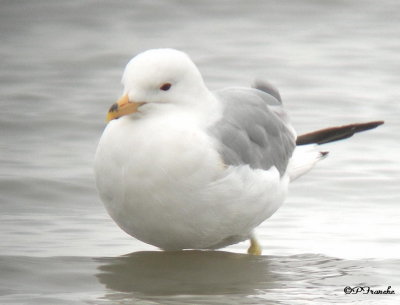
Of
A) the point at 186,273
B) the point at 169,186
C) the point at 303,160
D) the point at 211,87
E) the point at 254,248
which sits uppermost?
the point at 169,186

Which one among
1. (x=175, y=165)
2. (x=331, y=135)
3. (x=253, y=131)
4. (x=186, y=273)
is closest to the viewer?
(x=175, y=165)

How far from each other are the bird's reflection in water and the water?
1 centimetres

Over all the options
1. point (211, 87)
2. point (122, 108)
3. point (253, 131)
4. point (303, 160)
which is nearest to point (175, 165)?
point (122, 108)

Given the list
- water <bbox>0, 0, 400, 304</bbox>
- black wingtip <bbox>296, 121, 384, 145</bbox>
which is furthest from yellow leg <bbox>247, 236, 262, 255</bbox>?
black wingtip <bbox>296, 121, 384, 145</bbox>

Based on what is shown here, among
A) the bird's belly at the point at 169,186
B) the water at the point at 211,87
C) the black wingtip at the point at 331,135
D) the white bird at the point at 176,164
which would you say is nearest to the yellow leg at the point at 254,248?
the water at the point at 211,87

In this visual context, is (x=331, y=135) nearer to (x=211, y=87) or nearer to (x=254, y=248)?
(x=254, y=248)

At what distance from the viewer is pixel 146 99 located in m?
4.90

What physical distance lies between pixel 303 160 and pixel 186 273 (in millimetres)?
1395

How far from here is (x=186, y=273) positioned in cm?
508

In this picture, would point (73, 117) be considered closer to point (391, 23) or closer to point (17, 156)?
point (17, 156)

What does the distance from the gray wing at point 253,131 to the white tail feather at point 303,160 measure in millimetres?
70

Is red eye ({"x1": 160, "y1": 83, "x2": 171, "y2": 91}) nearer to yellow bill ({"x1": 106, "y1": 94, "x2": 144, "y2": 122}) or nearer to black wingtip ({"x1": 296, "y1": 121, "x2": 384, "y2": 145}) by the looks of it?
yellow bill ({"x1": 106, "y1": 94, "x2": 144, "y2": 122})

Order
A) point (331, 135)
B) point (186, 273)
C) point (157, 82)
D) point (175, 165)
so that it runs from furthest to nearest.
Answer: point (331, 135) → point (186, 273) → point (157, 82) → point (175, 165)

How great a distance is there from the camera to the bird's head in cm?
486
